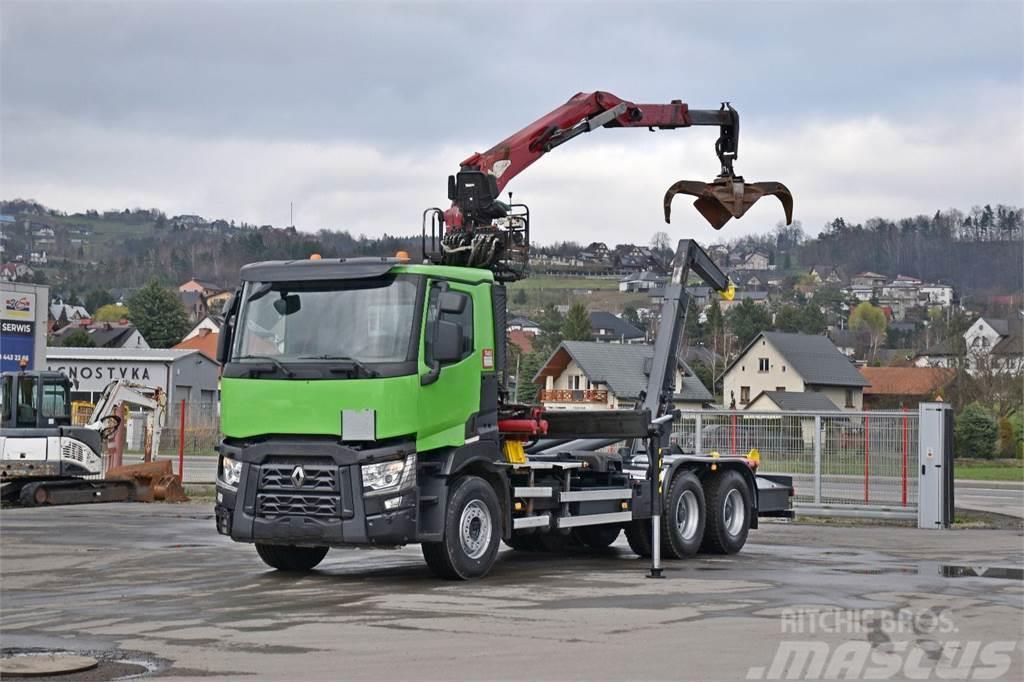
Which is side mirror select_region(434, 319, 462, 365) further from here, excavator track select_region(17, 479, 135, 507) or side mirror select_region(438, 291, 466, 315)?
excavator track select_region(17, 479, 135, 507)

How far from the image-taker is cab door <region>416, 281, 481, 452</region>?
14.0 m

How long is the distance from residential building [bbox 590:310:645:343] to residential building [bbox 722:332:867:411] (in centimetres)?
2386

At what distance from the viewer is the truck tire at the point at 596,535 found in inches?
728

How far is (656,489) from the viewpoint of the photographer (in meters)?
16.2

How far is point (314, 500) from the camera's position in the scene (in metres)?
14.0

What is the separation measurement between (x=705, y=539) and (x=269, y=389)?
6590 millimetres

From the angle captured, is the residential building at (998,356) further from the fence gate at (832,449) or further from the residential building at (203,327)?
the residential building at (203,327)

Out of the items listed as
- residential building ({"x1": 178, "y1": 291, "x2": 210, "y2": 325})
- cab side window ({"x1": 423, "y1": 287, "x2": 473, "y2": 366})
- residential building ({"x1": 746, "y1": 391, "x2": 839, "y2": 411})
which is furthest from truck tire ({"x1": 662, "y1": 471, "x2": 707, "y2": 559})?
residential building ({"x1": 178, "y1": 291, "x2": 210, "y2": 325})

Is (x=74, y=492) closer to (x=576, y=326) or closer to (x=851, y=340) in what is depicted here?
(x=576, y=326)

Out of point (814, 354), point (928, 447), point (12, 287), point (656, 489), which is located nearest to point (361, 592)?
point (656, 489)

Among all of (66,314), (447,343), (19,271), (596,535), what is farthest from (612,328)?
(447,343)

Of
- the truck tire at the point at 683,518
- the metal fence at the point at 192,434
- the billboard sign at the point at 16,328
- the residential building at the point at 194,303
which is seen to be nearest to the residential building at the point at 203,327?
the residential building at the point at 194,303

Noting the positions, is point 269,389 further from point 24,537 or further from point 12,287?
point 12,287

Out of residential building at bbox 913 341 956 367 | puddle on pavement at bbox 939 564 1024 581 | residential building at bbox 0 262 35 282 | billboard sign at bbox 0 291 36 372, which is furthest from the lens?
residential building at bbox 0 262 35 282
